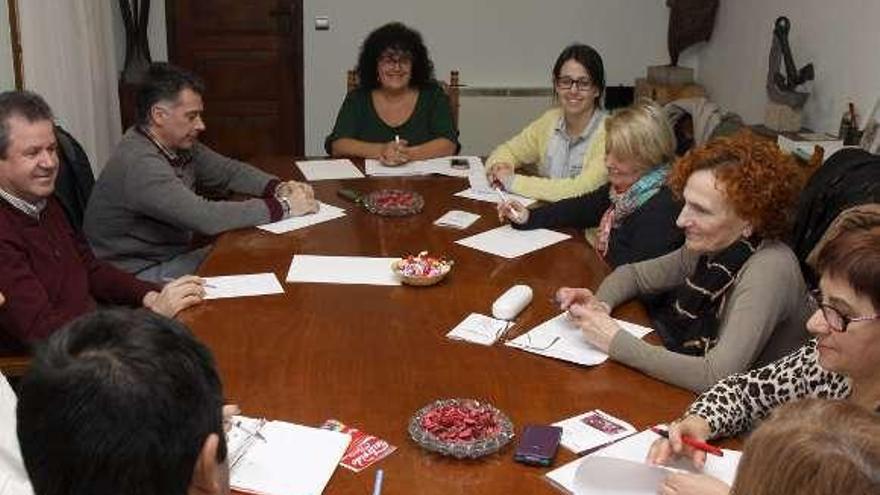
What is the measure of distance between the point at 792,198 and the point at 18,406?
1.62 meters

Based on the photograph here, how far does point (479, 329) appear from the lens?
6.26ft

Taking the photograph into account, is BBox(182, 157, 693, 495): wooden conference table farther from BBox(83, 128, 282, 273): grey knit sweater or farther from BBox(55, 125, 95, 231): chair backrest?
BBox(55, 125, 95, 231): chair backrest

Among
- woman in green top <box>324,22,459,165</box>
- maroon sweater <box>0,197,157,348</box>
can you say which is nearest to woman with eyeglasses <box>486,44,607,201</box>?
woman in green top <box>324,22,459,165</box>

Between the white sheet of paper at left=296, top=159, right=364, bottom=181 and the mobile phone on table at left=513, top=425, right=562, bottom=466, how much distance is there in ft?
5.98

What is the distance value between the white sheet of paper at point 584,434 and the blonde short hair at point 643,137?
1.14 meters

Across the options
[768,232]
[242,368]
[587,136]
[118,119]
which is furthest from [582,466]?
[118,119]

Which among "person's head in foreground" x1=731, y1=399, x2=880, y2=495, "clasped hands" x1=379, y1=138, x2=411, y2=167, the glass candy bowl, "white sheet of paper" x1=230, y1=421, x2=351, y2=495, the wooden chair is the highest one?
the wooden chair

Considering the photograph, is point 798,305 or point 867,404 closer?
point 867,404

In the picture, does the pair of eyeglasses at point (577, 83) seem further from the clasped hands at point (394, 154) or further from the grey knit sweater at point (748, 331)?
the grey knit sweater at point (748, 331)

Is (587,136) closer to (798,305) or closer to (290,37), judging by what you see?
(798,305)

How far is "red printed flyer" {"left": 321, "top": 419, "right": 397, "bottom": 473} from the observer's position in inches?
55.6

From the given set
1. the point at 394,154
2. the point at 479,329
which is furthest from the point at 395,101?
the point at 479,329

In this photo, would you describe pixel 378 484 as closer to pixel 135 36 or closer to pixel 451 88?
pixel 451 88

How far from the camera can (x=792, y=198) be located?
193cm
